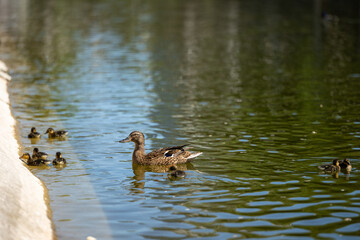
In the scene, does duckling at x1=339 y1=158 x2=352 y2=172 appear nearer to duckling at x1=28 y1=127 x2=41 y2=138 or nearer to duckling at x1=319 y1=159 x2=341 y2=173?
duckling at x1=319 y1=159 x2=341 y2=173

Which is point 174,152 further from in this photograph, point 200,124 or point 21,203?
point 21,203

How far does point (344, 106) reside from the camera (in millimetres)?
28859

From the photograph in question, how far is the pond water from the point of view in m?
15.2

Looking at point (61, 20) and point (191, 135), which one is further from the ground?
point (61, 20)

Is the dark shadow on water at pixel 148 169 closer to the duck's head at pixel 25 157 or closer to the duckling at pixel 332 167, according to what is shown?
the duck's head at pixel 25 157

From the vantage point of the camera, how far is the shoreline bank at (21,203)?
13.4 metres

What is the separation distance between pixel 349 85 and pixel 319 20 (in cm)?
4372

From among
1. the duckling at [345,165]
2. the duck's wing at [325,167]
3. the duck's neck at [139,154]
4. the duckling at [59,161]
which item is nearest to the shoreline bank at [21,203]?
the duckling at [59,161]

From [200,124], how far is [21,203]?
12.0 meters

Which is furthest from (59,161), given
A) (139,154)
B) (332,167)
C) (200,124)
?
(332,167)

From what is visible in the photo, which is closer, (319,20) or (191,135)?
(191,135)

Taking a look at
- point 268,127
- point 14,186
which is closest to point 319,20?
point 268,127

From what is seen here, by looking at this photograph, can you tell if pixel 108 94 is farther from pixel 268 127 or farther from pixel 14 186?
pixel 14 186

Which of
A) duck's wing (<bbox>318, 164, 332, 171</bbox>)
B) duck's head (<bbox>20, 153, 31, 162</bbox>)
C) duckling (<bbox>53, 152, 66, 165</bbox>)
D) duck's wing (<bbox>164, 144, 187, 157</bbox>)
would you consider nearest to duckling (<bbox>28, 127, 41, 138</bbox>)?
duck's head (<bbox>20, 153, 31, 162</bbox>)
